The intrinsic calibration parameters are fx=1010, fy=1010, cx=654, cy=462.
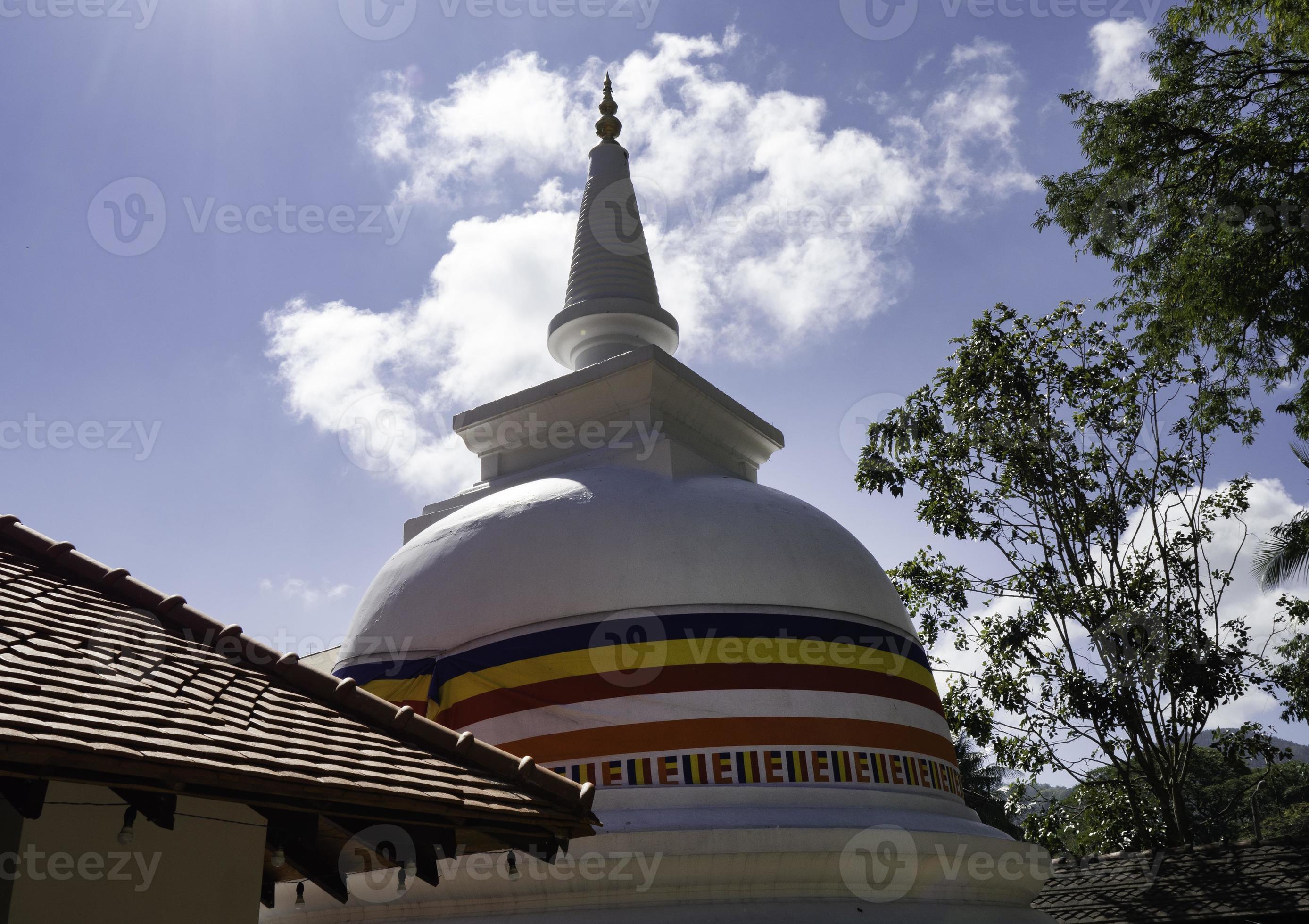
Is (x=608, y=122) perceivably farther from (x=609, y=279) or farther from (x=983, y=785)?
(x=983, y=785)

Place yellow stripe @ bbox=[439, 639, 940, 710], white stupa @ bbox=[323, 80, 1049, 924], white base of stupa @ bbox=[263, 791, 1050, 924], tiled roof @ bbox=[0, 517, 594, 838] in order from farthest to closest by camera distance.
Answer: yellow stripe @ bbox=[439, 639, 940, 710] → white stupa @ bbox=[323, 80, 1049, 924] → white base of stupa @ bbox=[263, 791, 1050, 924] → tiled roof @ bbox=[0, 517, 594, 838]

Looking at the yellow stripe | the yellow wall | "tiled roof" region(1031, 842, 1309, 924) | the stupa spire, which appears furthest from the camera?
the stupa spire

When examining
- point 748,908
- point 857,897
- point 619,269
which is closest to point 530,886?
point 748,908

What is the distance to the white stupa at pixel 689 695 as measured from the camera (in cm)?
777

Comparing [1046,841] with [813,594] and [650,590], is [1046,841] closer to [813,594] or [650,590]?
[813,594]

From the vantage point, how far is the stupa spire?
13.6m

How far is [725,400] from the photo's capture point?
41.1ft

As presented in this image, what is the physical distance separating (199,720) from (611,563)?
228 inches

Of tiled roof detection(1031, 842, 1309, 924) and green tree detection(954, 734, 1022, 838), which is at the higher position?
green tree detection(954, 734, 1022, 838)

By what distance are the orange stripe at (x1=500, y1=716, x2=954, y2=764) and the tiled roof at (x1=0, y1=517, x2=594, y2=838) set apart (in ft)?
13.3

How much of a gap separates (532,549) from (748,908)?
3750 mm

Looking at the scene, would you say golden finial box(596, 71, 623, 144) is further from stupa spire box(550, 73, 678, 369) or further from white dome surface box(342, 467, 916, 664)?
white dome surface box(342, 467, 916, 664)

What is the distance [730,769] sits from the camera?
8.34 metres

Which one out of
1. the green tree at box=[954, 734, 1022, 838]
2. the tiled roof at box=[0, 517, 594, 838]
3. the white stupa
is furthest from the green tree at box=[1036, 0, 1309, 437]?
the green tree at box=[954, 734, 1022, 838]
